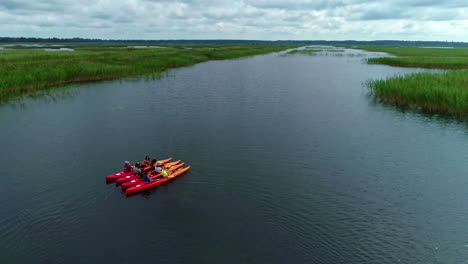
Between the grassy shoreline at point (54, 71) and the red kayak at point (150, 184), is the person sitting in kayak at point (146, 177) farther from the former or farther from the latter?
the grassy shoreline at point (54, 71)

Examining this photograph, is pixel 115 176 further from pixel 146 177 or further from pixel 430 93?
pixel 430 93

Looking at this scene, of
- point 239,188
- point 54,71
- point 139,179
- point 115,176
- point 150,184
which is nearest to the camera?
point 239,188

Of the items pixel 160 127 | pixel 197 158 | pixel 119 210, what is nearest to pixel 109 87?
pixel 160 127

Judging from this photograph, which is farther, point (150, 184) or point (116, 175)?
point (116, 175)

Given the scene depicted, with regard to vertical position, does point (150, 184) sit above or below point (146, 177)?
below

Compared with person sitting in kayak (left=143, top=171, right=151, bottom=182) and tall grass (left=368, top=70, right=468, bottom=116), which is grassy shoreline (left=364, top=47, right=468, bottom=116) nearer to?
tall grass (left=368, top=70, right=468, bottom=116)

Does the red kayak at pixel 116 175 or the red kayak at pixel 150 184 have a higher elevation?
the red kayak at pixel 116 175

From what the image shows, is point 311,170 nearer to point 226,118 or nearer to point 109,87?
point 226,118

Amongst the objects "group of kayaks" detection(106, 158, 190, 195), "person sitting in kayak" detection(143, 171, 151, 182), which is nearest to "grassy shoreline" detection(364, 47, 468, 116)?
"group of kayaks" detection(106, 158, 190, 195)

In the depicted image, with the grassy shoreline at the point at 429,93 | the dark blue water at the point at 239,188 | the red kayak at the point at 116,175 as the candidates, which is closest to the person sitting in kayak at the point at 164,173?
the dark blue water at the point at 239,188

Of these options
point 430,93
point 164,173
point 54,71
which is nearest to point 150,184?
point 164,173
